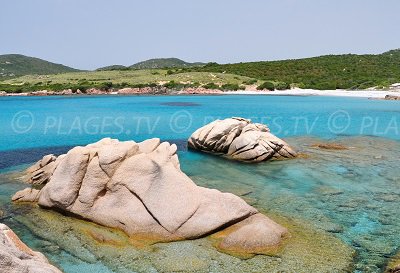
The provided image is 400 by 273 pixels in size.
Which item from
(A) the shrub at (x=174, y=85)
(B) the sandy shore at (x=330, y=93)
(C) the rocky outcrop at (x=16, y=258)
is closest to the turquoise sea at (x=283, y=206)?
(C) the rocky outcrop at (x=16, y=258)

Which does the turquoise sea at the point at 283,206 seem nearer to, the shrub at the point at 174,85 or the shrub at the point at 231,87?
the shrub at the point at 231,87

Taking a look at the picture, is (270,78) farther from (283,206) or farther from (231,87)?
(283,206)

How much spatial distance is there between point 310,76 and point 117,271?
113600mm

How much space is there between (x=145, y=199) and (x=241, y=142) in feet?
43.5

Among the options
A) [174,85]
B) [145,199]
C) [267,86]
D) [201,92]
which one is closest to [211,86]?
[201,92]

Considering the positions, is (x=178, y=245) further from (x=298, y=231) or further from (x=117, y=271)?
(x=298, y=231)

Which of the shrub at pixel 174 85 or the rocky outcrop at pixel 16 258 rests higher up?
the rocky outcrop at pixel 16 258

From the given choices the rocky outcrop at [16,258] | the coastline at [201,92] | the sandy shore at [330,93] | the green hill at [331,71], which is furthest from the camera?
the green hill at [331,71]

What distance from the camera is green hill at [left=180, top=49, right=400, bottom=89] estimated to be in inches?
3967

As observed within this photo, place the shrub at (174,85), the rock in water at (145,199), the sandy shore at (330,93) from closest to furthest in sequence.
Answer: the rock in water at (145,199) → the sandy shore at (330,93) → the shrub at (174,85)

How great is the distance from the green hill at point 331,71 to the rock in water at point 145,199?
88.7m

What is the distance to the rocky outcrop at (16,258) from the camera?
6.24 meters

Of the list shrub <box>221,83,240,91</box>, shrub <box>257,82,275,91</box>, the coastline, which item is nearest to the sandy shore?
the coastline

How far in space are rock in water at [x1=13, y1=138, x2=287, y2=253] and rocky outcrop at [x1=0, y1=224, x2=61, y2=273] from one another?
234 inches
